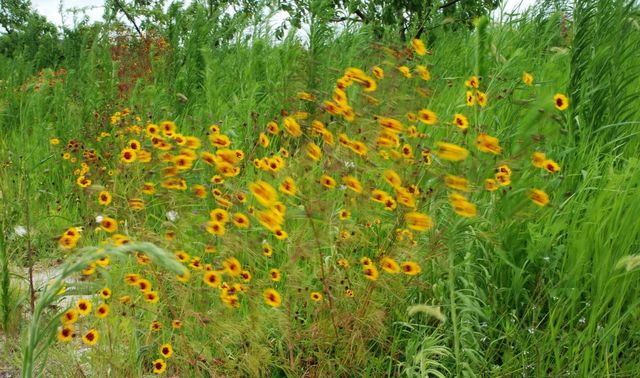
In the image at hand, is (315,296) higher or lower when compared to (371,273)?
lower

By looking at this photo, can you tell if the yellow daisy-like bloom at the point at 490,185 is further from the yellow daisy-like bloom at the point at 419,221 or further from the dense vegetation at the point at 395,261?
the yellow daisy-like bloom at the point at 419,221

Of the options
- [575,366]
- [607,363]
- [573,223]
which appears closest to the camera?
[607,363]

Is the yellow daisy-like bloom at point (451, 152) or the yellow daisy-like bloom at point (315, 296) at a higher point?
the yellow daisy-like bloom at point (451, 152)

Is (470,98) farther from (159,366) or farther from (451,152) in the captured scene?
(159,366)

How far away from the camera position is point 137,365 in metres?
2.29

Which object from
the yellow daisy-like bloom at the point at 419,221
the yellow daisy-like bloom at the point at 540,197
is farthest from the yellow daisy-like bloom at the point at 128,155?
the yellow daisy-like bloom at the point at 540,197

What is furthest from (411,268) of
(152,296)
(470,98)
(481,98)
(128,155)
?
(128,155)

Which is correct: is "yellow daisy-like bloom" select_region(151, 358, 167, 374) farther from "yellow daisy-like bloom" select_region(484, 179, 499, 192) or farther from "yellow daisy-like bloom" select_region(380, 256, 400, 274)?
"yellow daisy-like bloom" select_region(484, 179, 499, 192)

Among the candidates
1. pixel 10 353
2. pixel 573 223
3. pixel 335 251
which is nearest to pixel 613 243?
pixel 573 223

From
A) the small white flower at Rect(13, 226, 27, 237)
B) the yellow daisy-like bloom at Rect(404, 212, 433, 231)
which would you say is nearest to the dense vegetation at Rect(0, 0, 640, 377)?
the yellow daisy-like bloom at Rect(404, 212, 433, 231)

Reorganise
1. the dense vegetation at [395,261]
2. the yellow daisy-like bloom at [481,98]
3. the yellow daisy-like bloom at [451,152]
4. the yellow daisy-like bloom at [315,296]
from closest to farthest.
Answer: the yellow daisy-like bloom at [451,152]
the dense vegetation at [395,261]
the yellow daisy-like bloom at [315,296]
the yellow daisy-like bloom at [481,98]

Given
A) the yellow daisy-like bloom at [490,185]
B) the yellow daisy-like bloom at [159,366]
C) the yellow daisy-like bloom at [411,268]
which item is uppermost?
the yellow daisy-like bloom at [490,185]

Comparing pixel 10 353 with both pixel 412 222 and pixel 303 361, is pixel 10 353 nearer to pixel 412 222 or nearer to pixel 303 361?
pixel 303 361

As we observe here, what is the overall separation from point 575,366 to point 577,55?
164 centimetres
